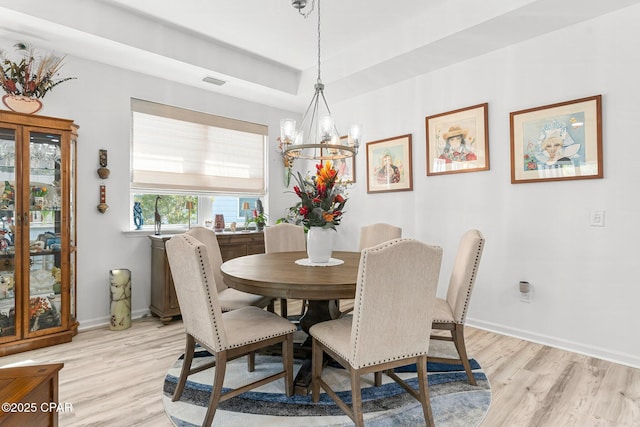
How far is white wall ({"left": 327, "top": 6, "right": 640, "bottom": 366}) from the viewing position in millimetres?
2541

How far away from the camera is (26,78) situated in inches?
113

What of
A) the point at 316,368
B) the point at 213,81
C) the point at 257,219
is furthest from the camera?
the point at 257,219

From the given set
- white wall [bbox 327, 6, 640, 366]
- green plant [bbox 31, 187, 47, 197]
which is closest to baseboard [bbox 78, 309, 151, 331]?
green plant [bbox 31, 187, 47, 197]

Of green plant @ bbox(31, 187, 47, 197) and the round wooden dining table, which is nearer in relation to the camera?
the round wooden dining table

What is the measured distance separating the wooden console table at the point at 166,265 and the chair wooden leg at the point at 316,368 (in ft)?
6.62

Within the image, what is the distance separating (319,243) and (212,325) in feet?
3.07

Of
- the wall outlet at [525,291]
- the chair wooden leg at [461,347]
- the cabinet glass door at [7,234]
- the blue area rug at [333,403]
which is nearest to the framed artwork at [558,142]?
the wall outlet at [525,291]

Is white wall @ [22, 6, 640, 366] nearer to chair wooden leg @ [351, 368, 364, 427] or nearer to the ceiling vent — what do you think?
the ceiling vent

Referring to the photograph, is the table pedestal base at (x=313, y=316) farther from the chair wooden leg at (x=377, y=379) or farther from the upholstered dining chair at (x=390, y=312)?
the upholstered dining chair at (x=390, y=312)

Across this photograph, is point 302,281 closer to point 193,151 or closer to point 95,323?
point 95,323

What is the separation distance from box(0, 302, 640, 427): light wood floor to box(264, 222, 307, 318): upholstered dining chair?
1.16 metres

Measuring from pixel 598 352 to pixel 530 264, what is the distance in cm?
78

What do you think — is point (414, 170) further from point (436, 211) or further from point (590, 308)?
point (590, 308)

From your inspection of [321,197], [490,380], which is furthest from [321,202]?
[490,380]
